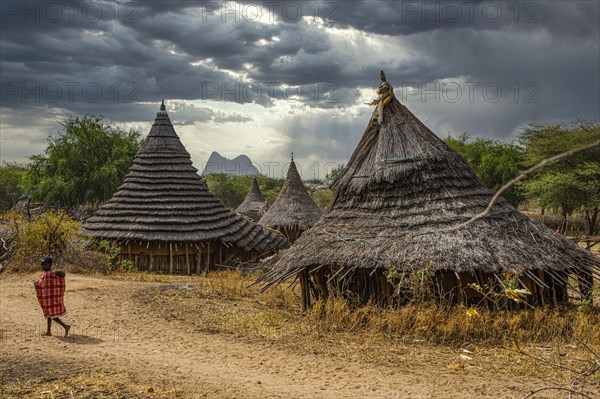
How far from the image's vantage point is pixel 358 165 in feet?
40.1

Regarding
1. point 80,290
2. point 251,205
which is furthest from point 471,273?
point 251,205

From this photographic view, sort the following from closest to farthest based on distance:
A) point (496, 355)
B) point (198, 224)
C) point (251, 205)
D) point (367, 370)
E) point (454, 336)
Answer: point (367, 370)
point (496, 355)
point (454, 336)
point (198, 224)
point (251, 205)

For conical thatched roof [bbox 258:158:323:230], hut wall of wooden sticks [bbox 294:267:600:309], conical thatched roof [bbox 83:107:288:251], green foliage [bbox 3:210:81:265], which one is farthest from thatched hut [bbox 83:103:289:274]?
hut wall of wooden sticks [bbox 294:267:600:309]

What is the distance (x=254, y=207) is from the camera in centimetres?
3559

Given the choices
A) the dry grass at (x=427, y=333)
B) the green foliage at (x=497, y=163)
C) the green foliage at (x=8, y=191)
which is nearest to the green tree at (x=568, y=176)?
the green foliage at (x=497, y=163)

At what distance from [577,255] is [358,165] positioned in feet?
15.9

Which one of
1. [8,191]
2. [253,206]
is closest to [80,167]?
[253,206]

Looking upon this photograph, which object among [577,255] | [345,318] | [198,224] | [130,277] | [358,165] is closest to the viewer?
[345,318]

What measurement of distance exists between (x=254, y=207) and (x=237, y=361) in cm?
2808

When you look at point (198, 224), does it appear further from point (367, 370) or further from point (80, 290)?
point (367, 370)

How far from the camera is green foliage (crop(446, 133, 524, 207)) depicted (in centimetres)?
3992

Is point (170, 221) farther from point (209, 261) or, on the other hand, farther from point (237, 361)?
point (237, 361)

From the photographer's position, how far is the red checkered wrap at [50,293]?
8742 mm

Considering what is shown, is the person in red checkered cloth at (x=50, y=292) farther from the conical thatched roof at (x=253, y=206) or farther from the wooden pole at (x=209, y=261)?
the conical thatched roof at (x=253, y=206)
